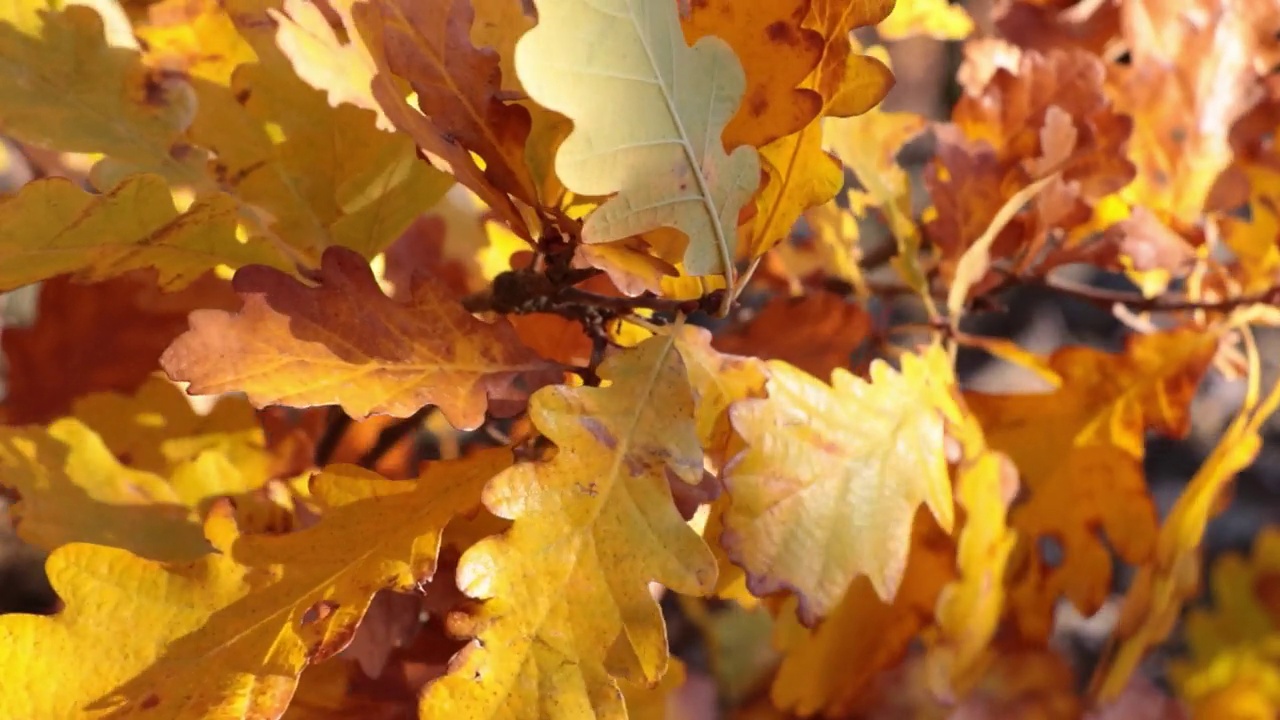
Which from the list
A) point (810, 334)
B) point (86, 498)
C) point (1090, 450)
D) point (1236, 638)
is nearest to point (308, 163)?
point (86, 498)

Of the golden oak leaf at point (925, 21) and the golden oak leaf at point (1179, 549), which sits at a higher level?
the golden oak leaf at point (925, 21)

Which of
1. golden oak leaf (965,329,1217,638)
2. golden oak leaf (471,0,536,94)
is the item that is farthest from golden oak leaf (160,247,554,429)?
golden oak leaf (965,329,1217,638)

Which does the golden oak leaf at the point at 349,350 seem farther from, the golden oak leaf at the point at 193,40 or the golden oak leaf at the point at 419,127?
the golden oak leaf at the point at 193,40

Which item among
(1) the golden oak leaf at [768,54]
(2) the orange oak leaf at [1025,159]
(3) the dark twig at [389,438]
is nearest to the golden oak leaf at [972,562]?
(2) the orange oak leaf at [1025,159]

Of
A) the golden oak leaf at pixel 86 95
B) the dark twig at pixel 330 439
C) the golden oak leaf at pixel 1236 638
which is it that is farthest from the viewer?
the golden oak leaf at pixel 1236 638

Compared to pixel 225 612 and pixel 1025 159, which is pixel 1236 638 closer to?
pixel 1025 159

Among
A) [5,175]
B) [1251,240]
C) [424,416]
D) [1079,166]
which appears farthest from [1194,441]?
[5,175]

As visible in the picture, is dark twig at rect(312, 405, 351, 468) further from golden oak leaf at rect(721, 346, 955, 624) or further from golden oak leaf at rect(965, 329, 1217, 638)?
golden oak leaf at rect(965, 329, 1217, 638)
